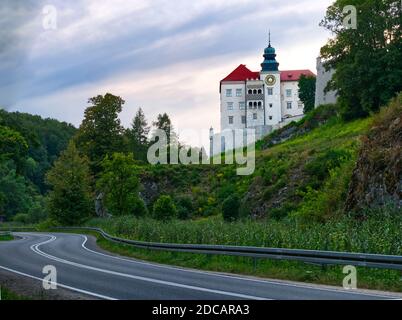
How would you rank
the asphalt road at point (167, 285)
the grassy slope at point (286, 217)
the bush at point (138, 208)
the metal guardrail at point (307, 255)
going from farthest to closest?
1. the bush at point (138, 208)
2. the grassy slope at point (286, 217)
3. the metal guardrail at point (307, 255)
4. the asphalt road at point (167, 285)

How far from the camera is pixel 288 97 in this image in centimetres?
13062

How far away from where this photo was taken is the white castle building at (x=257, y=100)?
120863mm

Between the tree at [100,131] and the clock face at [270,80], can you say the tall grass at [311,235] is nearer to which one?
the tree at [100,131]

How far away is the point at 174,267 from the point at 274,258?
456 centimetres

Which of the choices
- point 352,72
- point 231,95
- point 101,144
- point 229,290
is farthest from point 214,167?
point 229,290

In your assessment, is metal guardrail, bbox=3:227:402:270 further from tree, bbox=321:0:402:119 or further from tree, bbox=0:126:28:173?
tree, bbox=321:0:402:119

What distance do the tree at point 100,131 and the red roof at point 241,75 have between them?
50.0 metres

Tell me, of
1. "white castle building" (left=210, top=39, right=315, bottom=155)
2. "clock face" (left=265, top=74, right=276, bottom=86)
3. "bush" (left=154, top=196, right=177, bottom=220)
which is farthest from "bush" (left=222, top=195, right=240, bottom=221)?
"clock face" (left=265, top=74, right=276, bottom=86)

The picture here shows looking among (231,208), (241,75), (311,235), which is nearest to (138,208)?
(231,208)

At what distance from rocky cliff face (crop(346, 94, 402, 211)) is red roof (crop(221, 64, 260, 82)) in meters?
94.9

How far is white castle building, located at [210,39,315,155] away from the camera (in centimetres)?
12086

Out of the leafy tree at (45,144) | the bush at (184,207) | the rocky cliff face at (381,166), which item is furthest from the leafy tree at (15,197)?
the rocky cliff face at (381,166)
